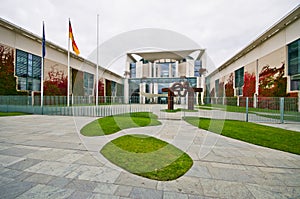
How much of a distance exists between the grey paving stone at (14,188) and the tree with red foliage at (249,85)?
1015 inches

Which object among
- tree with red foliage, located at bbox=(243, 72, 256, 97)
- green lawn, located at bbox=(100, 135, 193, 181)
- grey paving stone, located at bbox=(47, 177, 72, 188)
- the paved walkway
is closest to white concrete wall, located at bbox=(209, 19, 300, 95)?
tree with red foliage, located at bbox=(243, 72, 256, 97)

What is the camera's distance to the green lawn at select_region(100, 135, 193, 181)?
2875 mm

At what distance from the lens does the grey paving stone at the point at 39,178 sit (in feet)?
8.40

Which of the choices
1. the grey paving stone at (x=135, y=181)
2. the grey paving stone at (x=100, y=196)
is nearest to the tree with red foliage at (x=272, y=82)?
the grey paving stone at (x=135, y=181)

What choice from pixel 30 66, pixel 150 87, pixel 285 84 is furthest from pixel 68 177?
pixel 150 87

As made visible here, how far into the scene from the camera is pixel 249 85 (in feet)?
73.7

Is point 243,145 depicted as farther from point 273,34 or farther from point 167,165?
point 273,34

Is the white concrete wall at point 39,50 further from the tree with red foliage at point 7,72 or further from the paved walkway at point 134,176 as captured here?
the paved walkway at point 134,176

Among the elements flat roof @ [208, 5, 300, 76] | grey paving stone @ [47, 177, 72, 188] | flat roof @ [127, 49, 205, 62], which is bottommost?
grey paving stone @ [47, 177, 72, 188]

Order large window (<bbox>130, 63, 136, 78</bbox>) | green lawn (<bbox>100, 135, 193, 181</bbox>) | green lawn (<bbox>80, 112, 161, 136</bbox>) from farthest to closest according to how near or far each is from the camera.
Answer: large window (<bbox>130, 63, 136, 78</bbox>), green lawn (<bbox>80, 112, 161, 136</bbox>), green lawn (<bbox>100, 135, 193, 181</bbox>)

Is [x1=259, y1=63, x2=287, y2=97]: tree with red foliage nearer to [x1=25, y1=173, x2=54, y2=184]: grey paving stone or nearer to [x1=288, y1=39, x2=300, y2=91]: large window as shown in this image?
[x1=288, y1=39, x2=300, y2=91]: large window

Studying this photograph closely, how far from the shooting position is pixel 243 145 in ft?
16.0

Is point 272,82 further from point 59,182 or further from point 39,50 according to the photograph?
point 39,50

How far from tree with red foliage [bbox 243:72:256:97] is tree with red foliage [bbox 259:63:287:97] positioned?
6.35 feet
